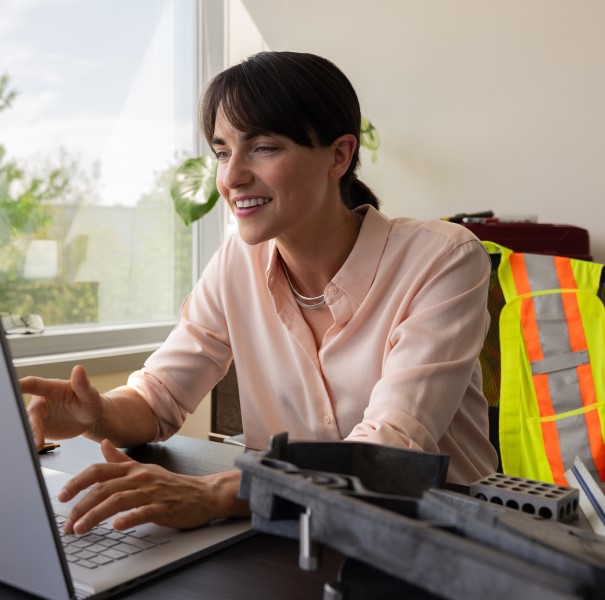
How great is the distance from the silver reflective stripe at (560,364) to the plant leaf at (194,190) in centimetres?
120

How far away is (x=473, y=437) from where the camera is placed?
143 centimetres

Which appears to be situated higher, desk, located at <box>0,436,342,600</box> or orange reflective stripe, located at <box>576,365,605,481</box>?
desk, located at <box>0,436,342,600</box>

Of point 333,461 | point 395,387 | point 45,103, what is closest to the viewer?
point 333,461

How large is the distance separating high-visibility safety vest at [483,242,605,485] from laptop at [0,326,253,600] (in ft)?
4.55

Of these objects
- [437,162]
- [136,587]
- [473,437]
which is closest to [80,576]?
[136,587]

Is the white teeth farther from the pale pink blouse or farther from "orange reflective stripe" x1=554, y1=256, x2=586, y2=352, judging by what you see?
"orange reflective stripe" x1=554, y1=256, x2=586, y2=352

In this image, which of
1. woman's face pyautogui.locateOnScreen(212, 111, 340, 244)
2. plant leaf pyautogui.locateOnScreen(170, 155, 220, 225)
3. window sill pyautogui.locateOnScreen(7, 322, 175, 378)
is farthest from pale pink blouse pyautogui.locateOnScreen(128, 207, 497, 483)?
plant leaf pyautogui.locateOnScreen(170, 155, 220, 225)

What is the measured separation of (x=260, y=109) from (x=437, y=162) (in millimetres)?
1505

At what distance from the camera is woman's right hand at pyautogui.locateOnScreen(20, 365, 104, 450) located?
1219 millimetres

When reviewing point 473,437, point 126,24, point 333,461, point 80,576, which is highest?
point 126,24

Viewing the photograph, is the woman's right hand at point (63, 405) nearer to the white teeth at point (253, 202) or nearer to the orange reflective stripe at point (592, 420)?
the white teeth at point (253, 202)

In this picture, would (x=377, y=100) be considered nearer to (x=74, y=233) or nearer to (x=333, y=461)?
(x=74, y=233)

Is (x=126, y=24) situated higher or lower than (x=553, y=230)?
higher

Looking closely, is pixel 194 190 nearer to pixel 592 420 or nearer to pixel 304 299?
pixel 304 299
